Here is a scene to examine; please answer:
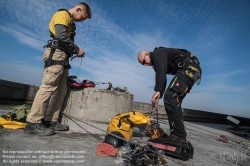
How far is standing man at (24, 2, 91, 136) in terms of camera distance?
288cm

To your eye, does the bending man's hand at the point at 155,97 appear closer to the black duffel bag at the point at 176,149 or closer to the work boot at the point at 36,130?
the black duffel bag at the point at 176,149

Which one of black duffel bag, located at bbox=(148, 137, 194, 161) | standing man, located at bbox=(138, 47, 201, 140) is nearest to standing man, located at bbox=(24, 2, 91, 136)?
standing man, located at bbox=(138, 47, 201, 140)

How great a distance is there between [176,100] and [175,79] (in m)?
0.38

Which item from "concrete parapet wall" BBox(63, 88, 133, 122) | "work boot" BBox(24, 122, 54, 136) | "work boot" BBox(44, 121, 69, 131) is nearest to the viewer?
"work boot" BBox(24, 122, 54, 136)

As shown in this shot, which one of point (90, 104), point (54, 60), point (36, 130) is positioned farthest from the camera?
point (90, 104)

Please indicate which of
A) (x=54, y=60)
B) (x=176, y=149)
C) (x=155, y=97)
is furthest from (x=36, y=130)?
(x=176, y=149)

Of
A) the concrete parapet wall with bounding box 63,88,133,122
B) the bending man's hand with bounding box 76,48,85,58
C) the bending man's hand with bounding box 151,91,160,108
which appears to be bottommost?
the concrete parapet wall with bounding box 63,88,133,122

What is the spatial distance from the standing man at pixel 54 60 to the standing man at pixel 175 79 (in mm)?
1647

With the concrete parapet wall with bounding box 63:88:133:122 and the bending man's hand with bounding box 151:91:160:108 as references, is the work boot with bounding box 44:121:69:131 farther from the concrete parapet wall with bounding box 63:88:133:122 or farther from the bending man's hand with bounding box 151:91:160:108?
the bending man's hand with bounding box 151:91:160:108

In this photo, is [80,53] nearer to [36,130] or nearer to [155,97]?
[36,130]

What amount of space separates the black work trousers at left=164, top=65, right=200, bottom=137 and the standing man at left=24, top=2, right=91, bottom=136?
1952 mm

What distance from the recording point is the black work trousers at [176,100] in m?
2.74

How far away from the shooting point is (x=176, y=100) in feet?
9.18

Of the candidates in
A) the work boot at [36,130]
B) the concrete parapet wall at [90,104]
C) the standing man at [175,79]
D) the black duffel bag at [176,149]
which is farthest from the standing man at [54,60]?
the black duffel bag at [176,149]
